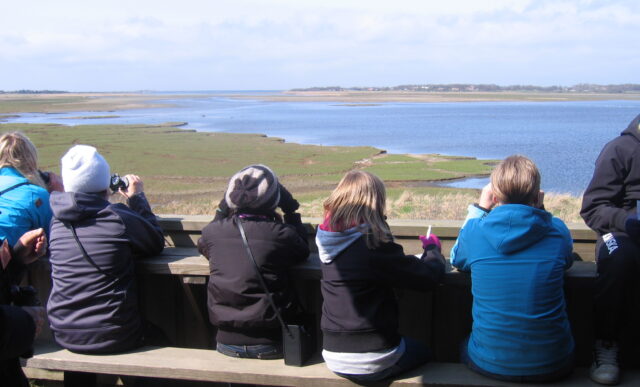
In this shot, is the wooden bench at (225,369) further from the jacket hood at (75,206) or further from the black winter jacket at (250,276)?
the jacket hood at (75,206)

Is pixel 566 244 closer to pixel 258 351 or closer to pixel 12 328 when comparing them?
pixel 258 351

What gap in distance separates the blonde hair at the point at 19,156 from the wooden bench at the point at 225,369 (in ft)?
3.74

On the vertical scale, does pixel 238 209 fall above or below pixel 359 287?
→ above

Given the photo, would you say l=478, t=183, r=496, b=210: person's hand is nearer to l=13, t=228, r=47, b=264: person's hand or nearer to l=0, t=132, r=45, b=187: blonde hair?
l=13, t=228, r=47, b=264: person's hand

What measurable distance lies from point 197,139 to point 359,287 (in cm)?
3169

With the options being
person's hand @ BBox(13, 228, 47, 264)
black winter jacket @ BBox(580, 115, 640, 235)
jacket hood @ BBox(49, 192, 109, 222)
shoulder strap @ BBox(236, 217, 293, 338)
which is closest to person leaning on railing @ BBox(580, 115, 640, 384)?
black winter jacket @ BBox(580, 115, 640, 235)

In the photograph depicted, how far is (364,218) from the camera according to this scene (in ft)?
9.86

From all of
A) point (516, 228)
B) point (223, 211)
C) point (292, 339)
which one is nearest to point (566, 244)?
point (516, 228)

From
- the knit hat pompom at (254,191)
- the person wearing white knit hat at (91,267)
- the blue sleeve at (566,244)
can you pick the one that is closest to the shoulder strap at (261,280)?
the knit hat pompom at (254,191)

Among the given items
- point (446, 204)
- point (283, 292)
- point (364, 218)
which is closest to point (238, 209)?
point (283, 292)

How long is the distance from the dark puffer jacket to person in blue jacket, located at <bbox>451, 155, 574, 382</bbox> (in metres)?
1.76

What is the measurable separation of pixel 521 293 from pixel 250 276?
1.27 m

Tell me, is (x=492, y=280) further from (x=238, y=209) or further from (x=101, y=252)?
(x=101, y=252)

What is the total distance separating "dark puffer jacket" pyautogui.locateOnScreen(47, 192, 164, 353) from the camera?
331 cm
